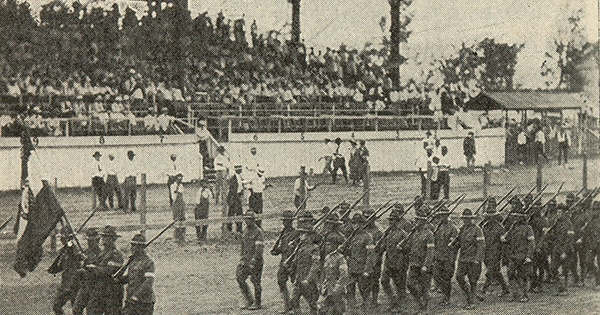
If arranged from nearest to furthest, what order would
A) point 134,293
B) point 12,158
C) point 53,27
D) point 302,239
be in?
point 134,293 < point 302,239 < point 12,158 < point 53,27

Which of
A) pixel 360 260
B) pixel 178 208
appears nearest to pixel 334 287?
pixel 360 260

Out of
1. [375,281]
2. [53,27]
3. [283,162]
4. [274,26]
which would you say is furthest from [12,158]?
[375,281]

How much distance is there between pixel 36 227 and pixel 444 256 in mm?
5870

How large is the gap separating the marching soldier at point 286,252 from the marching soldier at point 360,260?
2.62 ft

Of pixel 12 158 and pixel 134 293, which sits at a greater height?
pixel 12 158

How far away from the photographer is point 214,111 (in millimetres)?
23844

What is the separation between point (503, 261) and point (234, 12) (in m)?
15.8

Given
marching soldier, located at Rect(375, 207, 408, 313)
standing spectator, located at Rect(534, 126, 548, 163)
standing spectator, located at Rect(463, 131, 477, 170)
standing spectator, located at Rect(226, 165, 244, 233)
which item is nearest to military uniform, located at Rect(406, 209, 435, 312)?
marching soldier, located at Rect(375, 207, 408, 313)

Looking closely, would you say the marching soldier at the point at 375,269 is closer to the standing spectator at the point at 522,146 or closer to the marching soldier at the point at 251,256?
the marching soldier at the point at 251,256

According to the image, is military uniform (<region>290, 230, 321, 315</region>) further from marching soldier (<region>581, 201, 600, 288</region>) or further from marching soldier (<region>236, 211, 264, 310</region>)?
marching soldier (<region>581, 201, 600, 288</region>)

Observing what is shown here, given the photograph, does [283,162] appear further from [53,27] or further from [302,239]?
[302,239]

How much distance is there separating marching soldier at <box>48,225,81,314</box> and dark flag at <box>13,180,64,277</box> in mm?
1105

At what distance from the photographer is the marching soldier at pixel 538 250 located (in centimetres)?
1284

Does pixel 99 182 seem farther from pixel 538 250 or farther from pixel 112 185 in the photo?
pixel 538 250
